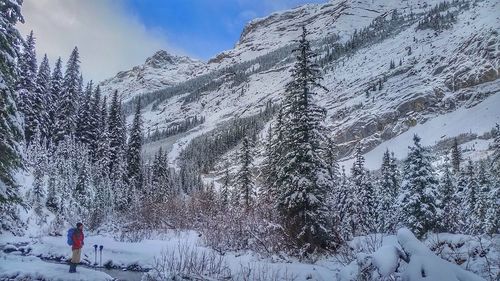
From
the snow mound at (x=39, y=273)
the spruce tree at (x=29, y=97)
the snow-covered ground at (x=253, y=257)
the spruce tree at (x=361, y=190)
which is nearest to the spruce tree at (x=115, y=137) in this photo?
the spruce tree at (x=29, y=97)

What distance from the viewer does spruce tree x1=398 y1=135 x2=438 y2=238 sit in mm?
27291

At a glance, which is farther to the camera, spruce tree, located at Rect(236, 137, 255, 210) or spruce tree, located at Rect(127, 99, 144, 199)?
spruce tree, located at Rect(127, 99, 144, 199)

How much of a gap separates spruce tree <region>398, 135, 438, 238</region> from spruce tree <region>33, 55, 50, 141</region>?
125ft

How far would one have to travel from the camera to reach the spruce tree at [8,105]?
Answer: 1296 centimetres

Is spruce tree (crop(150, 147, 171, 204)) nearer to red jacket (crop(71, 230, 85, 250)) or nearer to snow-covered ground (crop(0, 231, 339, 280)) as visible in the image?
snow-covered ground (crop(0, 231, 339, 280))

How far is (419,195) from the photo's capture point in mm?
27688

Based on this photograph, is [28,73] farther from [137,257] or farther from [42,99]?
[137,257]

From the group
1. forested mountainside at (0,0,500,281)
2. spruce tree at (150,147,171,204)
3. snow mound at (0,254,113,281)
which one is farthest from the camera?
spruce tree at (150,147,171,204)

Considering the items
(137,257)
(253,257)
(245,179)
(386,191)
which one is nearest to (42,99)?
(245,179)

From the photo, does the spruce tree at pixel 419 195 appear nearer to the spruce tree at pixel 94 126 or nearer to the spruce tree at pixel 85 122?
the spruce tree at pixel 94 126

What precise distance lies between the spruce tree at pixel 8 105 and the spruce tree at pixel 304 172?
12.8 m

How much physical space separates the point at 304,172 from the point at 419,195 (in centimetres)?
1043

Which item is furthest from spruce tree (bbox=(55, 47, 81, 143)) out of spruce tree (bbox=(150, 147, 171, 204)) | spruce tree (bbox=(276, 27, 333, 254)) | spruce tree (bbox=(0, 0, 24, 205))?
spruce tree (bbox=(0, 0, 24, 205))

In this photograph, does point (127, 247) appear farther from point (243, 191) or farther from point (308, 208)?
point (243, 191)
